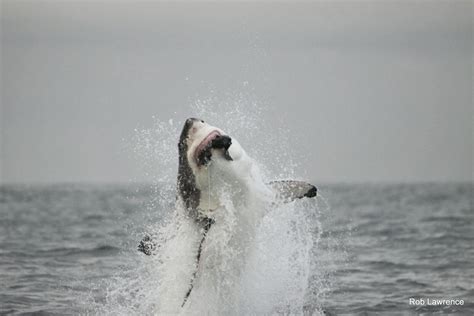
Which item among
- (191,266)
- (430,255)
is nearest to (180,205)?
(191,266)

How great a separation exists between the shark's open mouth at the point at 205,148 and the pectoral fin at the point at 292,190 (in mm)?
1579

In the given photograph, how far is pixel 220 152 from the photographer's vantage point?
11.0 meters

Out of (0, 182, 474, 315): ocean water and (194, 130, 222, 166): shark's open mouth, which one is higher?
(194, 130, 222, 166): shark's open mouth

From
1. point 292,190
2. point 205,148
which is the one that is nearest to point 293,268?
point 292,190

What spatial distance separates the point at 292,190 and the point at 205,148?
1.95 metres

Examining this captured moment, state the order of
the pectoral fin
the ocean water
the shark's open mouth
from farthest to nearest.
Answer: the ocean water, the pectoral fin, the shark's open mouth

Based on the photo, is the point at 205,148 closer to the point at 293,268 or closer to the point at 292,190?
the point at 292,190

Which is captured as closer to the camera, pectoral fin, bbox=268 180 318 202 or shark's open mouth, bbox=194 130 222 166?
shark's open mouth, bbox=194 130 222 166

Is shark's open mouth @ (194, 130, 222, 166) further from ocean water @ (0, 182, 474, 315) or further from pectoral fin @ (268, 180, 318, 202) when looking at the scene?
ocean water @ (0, 182, 474, 315)

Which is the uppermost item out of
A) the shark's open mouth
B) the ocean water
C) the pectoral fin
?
the shark's open mouth

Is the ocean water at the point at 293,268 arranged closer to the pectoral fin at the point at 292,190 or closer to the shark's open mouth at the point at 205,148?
the pectoral fin at the point at 292,190

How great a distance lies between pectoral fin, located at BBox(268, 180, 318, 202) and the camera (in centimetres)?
1216

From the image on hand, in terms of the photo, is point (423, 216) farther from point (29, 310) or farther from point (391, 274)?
point (29, 310)

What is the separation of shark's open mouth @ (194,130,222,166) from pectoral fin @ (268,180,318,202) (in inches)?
62.2
